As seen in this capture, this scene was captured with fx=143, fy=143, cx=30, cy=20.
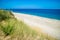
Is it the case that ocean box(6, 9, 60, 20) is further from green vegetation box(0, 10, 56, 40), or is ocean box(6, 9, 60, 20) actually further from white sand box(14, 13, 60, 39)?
green vegetation box(0, 10, 56, 40)

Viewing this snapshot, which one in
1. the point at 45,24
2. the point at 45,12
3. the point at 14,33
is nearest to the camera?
the point at 14,33

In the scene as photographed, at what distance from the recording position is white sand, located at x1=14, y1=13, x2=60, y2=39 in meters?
1.46

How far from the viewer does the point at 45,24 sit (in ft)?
5.11

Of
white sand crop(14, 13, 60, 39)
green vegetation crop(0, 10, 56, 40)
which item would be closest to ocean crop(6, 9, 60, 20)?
white sand crop(14, 13, 60, 39)

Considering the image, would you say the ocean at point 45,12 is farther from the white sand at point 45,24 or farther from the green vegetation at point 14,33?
the green vegetation at point 14,33

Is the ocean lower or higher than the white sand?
higher

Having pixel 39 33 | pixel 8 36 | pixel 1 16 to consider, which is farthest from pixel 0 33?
pixel 39 33

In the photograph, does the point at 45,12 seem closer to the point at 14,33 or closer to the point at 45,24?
the point at 45,24

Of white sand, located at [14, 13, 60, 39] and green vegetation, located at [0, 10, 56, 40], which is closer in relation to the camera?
green vegetation, located at [0, 10, 56, 40]

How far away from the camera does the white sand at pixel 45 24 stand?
1462mm

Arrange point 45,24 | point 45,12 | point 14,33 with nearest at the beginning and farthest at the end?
point 14,33, point 45,12, point 45,24

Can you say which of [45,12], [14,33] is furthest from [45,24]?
[14,33]

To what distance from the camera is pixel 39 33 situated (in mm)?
1466

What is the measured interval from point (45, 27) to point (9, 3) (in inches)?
18.1
